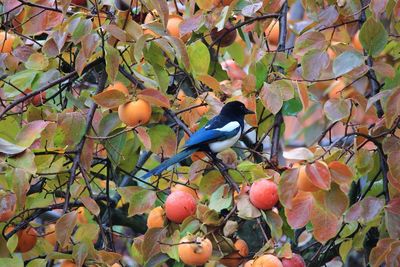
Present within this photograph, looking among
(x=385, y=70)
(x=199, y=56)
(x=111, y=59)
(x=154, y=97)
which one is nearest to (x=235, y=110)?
(x=199, y=56)

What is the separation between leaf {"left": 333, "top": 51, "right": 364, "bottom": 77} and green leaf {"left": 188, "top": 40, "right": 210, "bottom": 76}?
0.48 metres

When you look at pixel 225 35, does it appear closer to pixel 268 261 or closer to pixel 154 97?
pixel 154 97

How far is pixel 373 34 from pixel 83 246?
1.07 m

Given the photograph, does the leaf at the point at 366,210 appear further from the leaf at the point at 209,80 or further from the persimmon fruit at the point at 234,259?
the leaf at the point at 209,80

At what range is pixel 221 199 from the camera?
2518 millimetres

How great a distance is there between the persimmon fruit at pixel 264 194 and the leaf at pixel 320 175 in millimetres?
240

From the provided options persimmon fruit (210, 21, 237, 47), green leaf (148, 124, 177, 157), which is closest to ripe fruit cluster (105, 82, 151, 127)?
green leaf (148, 124, 177, 157)

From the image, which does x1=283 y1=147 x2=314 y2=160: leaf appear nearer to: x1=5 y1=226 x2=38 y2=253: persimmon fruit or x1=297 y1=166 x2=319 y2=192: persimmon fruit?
x1=297 y1=166 x2=319 y2=192: persimmon fruit

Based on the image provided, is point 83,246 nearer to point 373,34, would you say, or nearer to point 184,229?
point 184,229

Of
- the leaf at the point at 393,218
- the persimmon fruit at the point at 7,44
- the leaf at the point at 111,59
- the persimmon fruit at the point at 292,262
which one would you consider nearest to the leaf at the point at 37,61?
the persimmon fruit at the point at 7,44

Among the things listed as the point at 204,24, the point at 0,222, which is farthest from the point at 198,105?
the point at 0,222

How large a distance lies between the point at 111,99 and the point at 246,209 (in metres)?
0.50

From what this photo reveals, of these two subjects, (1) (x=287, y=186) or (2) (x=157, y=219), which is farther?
(2) (x=157, y=219)

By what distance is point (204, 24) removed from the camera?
2979 mm
